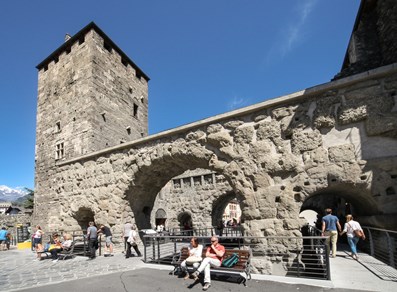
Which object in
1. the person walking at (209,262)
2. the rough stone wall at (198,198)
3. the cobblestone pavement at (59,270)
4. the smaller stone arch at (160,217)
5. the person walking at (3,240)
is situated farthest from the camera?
the smaller stone arch at (160,217)

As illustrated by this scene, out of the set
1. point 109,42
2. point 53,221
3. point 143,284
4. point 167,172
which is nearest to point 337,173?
point 143,284

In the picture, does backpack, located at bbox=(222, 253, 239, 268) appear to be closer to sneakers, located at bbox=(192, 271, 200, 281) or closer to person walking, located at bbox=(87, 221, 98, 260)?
sneakers, located at bbox=(192, 271, 200, 281)

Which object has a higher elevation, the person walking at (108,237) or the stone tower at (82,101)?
the stone tower at (82,101)

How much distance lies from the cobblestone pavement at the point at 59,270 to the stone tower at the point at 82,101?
22.3 ft

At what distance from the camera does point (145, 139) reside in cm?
737

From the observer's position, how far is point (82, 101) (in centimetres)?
1362

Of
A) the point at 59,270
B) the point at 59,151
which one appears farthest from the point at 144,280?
the point at 59,151

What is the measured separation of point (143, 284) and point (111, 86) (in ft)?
42.6

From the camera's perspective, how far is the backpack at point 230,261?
4.50m

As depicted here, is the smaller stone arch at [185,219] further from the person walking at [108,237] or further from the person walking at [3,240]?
the person walking at [3,240]

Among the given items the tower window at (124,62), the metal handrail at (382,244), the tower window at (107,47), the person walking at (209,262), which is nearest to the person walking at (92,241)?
the person walking at (209,262)

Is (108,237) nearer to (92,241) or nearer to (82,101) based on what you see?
(92,241)

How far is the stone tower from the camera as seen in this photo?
1342 cm

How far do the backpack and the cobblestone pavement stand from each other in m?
2.32
